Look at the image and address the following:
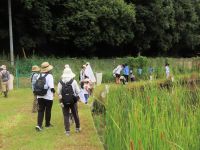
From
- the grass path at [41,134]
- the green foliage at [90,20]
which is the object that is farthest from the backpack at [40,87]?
the green foliage at [90,20]

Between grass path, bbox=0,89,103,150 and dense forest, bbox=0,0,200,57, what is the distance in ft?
85.2

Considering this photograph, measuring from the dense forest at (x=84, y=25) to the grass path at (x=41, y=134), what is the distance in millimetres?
25955

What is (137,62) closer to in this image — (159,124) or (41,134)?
(41,134)

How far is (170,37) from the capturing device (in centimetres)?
5916

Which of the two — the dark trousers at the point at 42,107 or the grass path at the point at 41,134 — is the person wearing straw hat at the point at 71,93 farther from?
the dark trousers at the point at 42,107

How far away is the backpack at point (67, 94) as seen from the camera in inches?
500

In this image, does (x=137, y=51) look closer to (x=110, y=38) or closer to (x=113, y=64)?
(x=110, y=38)

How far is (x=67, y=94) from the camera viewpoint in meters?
12.7

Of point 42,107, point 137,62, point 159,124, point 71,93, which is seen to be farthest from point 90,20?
point 159,124

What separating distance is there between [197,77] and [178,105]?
6.21 meters

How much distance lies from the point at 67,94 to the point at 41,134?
1422 mm

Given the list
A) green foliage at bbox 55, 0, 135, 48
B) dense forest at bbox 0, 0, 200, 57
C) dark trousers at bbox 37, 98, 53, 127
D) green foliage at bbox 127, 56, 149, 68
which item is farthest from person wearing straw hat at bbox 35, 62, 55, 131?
green foliage at bbox 55, 0, 135, 48

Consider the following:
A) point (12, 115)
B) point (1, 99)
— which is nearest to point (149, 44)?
point (1, 99)

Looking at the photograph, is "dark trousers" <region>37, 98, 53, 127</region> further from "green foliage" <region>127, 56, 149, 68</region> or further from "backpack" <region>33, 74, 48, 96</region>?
"green foliage" <region>127, 56, 149, 68</region>
